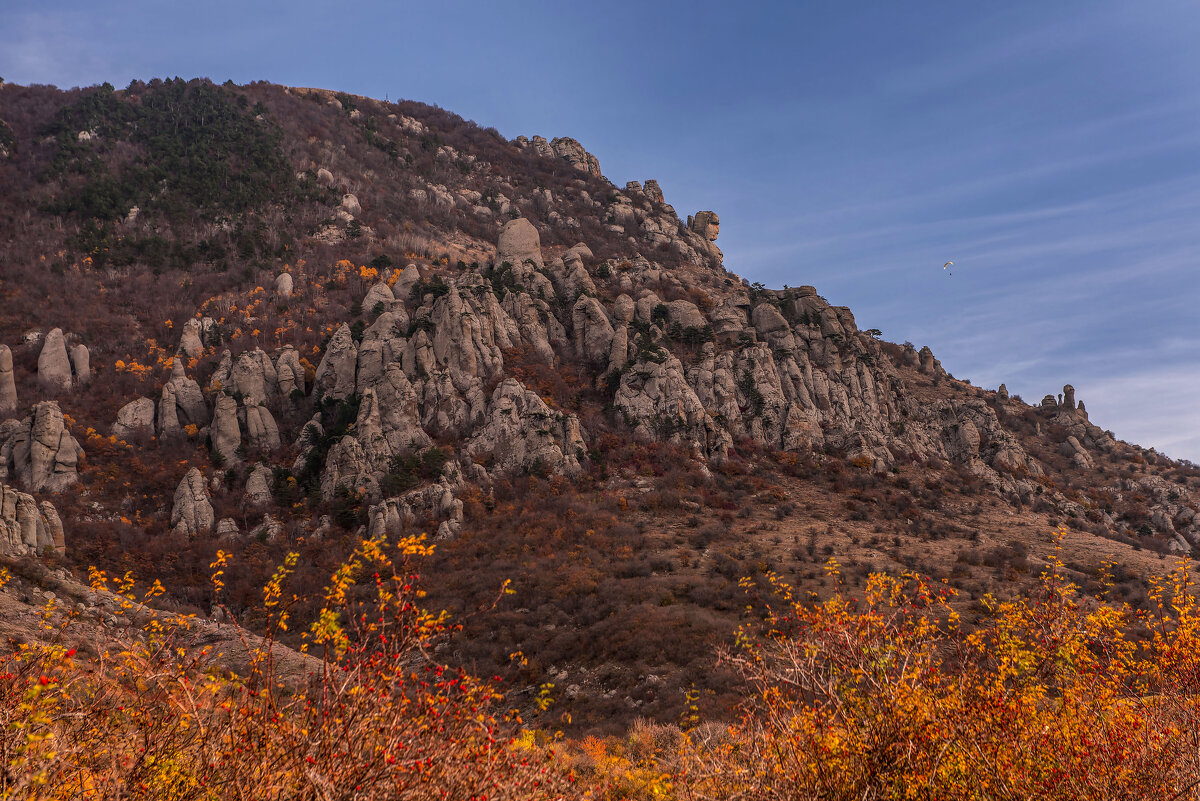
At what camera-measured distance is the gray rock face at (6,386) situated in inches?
1708

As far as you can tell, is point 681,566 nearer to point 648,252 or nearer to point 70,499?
point 70,499

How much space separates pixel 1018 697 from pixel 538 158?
433 ft

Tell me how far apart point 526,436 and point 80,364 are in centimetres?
4112

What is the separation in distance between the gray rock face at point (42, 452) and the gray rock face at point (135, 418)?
12.9 feet

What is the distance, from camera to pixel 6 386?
44.1 meters

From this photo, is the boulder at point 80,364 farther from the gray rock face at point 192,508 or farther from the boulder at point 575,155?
the boulder at point 575,155

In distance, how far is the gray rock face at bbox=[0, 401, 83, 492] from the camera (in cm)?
3644

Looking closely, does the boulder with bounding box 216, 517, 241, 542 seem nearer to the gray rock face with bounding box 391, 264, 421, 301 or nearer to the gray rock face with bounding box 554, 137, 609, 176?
the gray rock face with bounding box 391, 264, 421, 301

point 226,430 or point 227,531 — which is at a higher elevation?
point 226,430

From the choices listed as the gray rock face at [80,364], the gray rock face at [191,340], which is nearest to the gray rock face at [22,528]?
the gray rock face at [80,364]

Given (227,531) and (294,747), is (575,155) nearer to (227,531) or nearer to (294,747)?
(227,531)

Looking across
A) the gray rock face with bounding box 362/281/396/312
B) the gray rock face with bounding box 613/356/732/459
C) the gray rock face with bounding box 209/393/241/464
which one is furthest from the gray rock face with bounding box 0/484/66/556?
the gray rock face with bounding box 613/356/732/459

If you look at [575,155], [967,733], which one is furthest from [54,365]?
[575,155]

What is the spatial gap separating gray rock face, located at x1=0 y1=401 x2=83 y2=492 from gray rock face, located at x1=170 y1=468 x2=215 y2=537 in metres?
7.50
